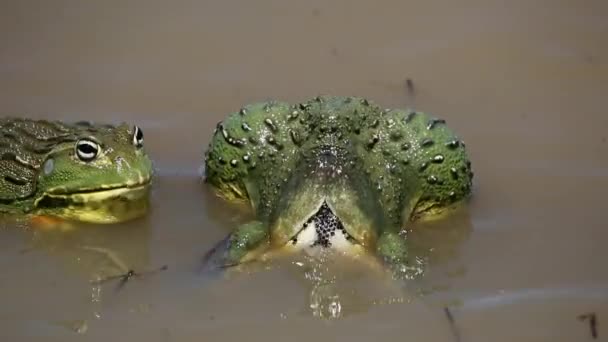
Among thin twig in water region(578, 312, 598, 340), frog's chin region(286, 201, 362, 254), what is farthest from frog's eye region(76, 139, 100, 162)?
thin twig in water region(578, 312, 598, 340)

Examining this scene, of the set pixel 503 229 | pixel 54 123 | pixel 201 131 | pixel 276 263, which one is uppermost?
pixel 201 131

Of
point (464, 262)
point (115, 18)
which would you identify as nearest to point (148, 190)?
point (464, 262)

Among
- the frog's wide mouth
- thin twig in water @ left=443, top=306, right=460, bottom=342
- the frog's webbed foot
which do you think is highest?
the frog's wide mouth

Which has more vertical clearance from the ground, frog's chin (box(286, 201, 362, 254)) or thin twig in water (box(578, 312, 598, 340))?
frog's chin (box(286, 201, 362, 254))

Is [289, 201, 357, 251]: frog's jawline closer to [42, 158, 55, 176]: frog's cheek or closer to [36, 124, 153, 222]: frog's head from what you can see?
[36, 124, 153, 222]: frog's head

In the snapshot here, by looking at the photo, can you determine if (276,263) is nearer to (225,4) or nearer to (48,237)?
(48,237)

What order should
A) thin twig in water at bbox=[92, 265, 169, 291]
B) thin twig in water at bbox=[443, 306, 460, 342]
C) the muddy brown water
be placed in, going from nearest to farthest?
thin twig in water at bbox=[443, 306, 460, 342] < the muddy brown water < thin twig in water at bbox=[92, 265, 169, 291]
